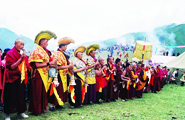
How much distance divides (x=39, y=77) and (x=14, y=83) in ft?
2.04

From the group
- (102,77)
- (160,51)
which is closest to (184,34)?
(160,51)

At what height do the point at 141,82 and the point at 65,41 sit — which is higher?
the point at 65,41

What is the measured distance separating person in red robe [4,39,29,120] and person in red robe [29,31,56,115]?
12.4 inches

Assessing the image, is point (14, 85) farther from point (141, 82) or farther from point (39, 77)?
point (141, 82)

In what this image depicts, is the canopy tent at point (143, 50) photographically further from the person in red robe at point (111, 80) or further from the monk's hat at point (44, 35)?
the monk's hat at point (44, 35)

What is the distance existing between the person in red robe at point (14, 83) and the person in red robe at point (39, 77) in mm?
316

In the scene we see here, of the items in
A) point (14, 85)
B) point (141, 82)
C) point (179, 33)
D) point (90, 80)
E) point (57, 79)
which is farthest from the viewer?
point (179, 33)

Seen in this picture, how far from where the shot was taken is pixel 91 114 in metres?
4.91

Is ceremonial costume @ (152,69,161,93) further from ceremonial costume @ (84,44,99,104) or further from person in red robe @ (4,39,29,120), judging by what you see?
person in red robe @ (4,39,29,120)

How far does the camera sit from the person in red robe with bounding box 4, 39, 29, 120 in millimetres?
3846

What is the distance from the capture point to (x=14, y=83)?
395 cm

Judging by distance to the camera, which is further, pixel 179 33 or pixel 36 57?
pixel 179 33

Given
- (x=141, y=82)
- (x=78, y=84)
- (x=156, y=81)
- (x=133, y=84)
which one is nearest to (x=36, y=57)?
(x=78, y=84)

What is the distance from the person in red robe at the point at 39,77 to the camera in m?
4.31
